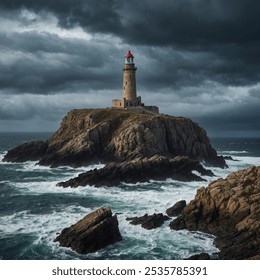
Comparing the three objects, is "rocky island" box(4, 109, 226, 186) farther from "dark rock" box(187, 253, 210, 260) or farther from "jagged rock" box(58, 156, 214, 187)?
"dark rock" box(187, 253, 210, 260)

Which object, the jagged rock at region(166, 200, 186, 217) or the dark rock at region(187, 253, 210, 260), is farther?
the jagged rock at region(166, 200, 186, 217)

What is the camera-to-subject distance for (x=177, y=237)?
31094 millimetres

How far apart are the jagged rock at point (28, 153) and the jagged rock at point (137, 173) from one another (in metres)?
30.5

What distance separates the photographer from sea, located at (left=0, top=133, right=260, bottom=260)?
28.2 metres

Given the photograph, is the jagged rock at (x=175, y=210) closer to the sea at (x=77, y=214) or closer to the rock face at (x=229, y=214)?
the sea at (x=77, y=214)

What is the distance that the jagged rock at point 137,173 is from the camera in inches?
2124

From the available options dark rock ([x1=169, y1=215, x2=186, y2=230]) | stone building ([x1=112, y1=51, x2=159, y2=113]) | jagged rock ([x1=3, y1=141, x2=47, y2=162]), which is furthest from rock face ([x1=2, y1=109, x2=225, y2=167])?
dark rock ([x1=169, y1=215, x2=186, y2=230])

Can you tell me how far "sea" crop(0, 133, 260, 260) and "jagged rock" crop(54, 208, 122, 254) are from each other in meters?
0.53

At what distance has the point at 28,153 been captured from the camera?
Result: 3268 inches

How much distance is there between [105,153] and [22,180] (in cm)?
1772

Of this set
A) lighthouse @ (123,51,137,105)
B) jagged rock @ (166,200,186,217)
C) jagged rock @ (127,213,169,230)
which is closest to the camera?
jagged rock @ (127,213,169,230)

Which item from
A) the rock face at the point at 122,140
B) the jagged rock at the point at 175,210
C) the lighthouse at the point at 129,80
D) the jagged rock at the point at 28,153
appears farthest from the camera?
the lighthouse at the point at 129,80

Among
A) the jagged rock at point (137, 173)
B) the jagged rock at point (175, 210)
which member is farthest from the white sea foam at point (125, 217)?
the jagged rock at point (137, 173)
